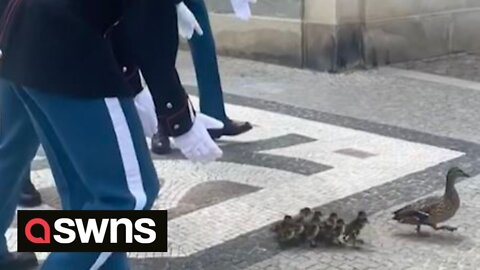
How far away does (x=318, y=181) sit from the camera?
5270 millimetres

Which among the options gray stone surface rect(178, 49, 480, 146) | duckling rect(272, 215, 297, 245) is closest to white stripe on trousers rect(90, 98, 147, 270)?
duckling rect(272, 215, 297, 245)

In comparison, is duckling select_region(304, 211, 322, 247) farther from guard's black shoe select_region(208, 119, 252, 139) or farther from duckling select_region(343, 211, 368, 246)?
guard's black shoe select_region(208, 119, 252, 139)

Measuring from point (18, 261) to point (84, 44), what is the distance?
1.52 metres

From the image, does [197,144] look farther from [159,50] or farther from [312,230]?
[312,230]

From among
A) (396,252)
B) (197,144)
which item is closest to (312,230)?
(396,252)

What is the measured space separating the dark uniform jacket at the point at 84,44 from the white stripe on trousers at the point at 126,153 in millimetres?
45

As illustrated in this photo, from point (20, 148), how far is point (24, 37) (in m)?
0.93

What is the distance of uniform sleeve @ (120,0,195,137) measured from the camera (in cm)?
271

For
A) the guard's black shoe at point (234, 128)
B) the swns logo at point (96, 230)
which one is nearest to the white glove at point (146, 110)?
the swns logo at point (96, 230)

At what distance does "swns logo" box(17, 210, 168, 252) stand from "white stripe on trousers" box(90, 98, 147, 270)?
0.05m

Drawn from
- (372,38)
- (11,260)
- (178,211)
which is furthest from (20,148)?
(372,38)

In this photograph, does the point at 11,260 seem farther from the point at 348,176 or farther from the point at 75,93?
the point at 348,176

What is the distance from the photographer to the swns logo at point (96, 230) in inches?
108

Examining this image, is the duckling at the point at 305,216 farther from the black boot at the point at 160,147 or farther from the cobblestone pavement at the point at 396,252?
the black boot at the point at 160,147
